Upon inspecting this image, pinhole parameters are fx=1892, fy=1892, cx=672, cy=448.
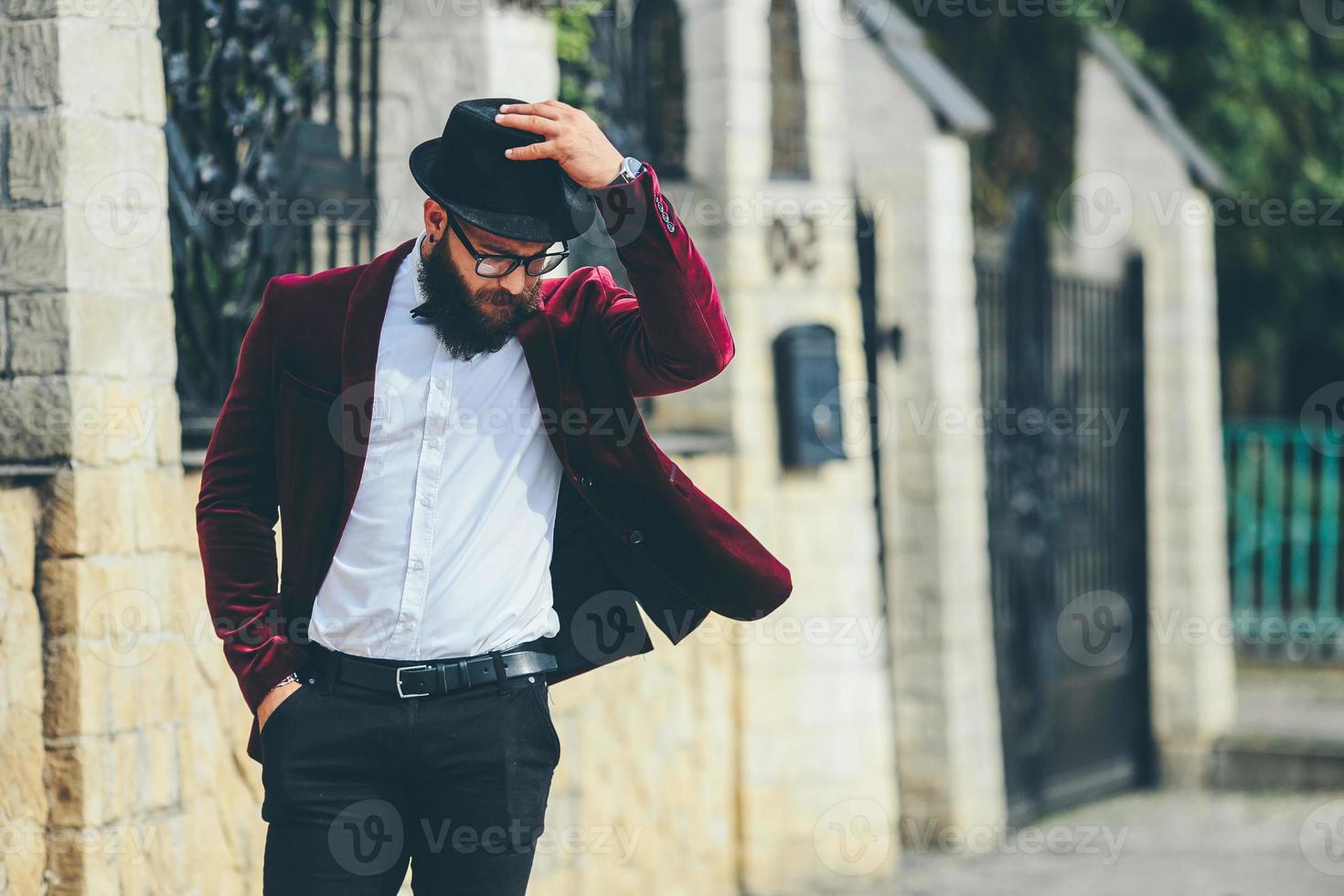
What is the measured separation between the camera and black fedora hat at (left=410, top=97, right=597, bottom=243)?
10.6ft

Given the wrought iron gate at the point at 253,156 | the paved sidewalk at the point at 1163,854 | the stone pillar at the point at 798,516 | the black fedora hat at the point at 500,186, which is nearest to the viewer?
the black fedora hat at the point at 500,186

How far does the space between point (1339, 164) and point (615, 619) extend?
45.1ft

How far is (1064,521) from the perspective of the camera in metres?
10.5

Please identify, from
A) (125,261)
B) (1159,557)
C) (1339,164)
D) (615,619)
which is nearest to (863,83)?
(1159,557)

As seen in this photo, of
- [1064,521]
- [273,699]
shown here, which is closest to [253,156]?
[273,699]

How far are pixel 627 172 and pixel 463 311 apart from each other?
0.41m

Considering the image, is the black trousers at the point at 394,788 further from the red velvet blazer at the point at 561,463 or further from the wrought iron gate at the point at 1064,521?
the wrought iron gate at the point at 1064,521

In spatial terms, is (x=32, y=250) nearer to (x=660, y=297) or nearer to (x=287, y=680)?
(x=287, y=680)

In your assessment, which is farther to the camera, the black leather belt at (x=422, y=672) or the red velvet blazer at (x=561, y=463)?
the red velvet blazer at (x=561, y=463)

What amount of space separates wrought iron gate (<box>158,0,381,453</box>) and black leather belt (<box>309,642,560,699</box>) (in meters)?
2.44

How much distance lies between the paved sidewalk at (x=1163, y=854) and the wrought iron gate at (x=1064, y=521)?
1.21 ft

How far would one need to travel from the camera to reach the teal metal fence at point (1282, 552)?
14.5m

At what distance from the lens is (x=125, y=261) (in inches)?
196

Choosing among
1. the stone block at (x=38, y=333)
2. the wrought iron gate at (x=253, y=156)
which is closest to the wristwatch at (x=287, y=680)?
the stone block at (x=38, y=333)
